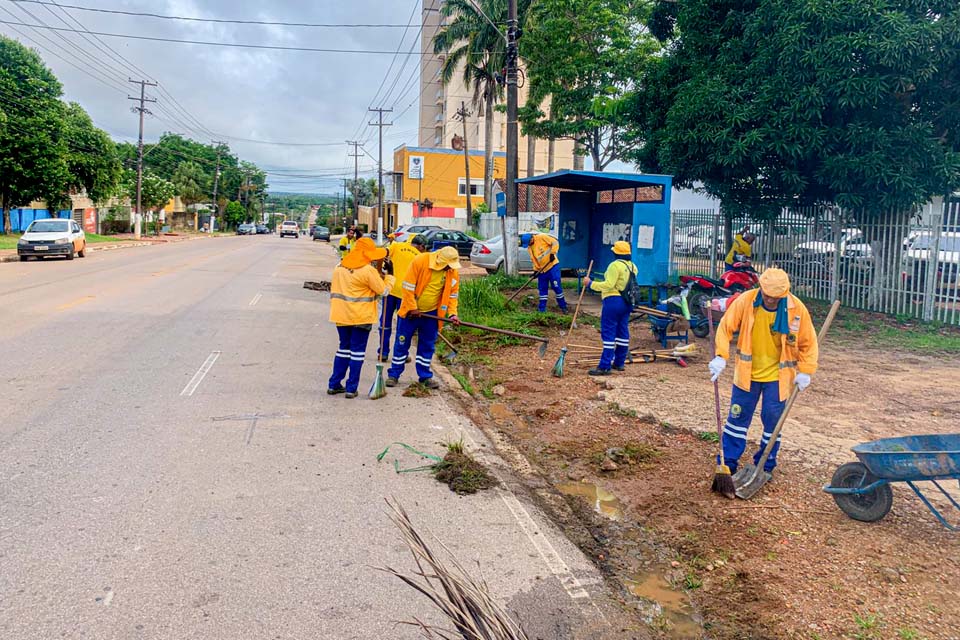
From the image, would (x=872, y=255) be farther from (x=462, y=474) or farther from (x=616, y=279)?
(x=462, y=474)

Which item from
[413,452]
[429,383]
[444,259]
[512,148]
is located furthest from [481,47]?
[413,452]

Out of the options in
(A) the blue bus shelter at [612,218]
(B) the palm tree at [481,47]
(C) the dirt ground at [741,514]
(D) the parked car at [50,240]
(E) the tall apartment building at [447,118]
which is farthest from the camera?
(E) the tall apartment building at [447,118]

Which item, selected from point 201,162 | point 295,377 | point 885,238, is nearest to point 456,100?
point 201,162

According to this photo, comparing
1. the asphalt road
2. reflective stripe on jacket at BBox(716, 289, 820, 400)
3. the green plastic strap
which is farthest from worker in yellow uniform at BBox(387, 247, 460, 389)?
reflective stripe on jacket at BBox(716, 289, 820, 400)

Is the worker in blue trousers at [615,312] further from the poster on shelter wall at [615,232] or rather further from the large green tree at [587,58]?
the large green tree at [587,58]

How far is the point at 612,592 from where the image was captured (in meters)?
4.26

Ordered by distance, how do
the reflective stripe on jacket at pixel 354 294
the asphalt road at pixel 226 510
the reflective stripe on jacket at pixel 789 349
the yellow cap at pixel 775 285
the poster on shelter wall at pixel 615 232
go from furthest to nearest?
the poster on shelter wall at pixel 615 232 < the reflective stripe on jacket at pixel 354 294 < the reflective stripe on jacket at pixel 789 349 < the yellow cap at pixel 775 285 < the asphalt road at pixel 226 510

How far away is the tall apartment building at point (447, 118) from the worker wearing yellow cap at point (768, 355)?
54.2 m

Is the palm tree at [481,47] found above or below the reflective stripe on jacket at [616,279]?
above

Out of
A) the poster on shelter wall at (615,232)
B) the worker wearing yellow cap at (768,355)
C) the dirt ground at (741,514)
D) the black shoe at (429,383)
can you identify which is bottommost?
the dirt ground at (741,514)

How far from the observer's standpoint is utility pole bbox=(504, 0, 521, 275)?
18.6 m

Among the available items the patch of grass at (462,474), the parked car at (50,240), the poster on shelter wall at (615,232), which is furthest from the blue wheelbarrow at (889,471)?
the parked car at (50,240)

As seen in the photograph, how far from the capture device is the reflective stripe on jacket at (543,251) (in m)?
14.5

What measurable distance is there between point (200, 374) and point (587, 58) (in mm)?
18340
